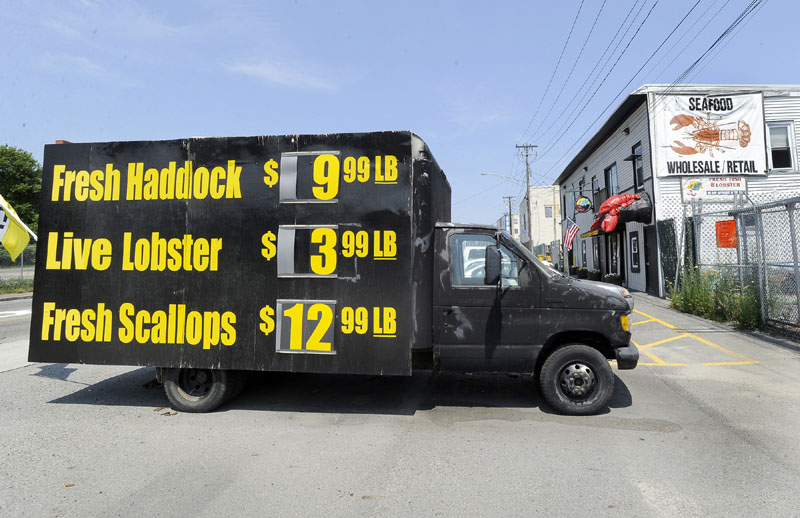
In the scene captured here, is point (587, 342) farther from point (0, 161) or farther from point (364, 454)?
point (0, 161)

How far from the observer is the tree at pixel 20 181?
3884cm

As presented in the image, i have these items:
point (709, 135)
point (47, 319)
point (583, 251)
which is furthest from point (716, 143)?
point (47, 319)

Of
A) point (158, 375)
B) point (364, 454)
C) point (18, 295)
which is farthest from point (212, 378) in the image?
point (18, 295)

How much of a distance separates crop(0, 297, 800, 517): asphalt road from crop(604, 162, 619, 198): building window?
52.7 ft

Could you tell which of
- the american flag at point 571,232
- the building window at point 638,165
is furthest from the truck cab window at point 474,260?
the american flag at point 571,232

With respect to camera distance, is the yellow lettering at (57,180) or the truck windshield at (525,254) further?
the yellow lettering at (57,180)

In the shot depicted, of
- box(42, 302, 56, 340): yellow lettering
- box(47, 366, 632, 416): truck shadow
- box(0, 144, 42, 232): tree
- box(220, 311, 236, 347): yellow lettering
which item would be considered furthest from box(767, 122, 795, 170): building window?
box(0, 144, 42, 232): tree

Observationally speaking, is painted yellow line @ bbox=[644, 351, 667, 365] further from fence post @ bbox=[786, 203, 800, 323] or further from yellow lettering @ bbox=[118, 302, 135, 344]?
yellow lettering @ bbox=[118, 302, 135, 344]

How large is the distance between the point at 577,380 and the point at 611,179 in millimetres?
19472

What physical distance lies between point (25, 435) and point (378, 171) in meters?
4.52

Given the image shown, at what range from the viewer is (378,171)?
4.87 metres

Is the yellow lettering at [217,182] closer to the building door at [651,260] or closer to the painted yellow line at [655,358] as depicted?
the painted yellow line at [655,358]

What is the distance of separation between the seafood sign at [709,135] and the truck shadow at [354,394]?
13.5m

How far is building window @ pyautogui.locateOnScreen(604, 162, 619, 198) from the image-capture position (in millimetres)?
21144
